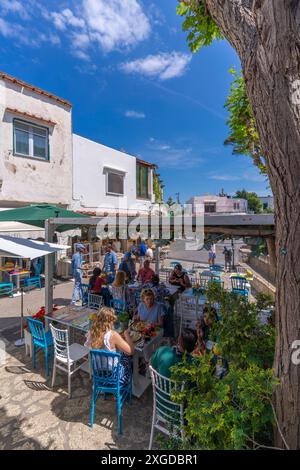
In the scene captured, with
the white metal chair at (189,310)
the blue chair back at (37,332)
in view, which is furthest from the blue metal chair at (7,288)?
the white metal chair at (189,310)

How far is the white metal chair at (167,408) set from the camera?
9.12ft

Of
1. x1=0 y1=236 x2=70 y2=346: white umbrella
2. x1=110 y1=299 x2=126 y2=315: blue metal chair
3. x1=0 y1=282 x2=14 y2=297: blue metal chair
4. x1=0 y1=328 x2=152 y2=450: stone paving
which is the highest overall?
x1=0 y1=236 x2=70 y2=346: white umbrella

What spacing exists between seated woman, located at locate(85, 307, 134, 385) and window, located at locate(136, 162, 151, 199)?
1597 cm

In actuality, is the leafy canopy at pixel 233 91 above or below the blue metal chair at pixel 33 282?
above

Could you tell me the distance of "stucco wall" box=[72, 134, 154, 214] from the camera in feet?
45.3

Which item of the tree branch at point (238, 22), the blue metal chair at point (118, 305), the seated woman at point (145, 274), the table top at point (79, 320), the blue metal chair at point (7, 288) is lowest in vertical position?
the blue metal chair at point (7, 288)

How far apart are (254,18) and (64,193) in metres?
12.3

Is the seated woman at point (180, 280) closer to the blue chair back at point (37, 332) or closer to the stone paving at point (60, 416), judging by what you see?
the stone paving at point (60, 416)

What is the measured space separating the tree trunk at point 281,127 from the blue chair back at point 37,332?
4.10 meters

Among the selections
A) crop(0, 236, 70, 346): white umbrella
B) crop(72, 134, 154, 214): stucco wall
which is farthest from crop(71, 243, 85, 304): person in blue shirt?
crop(72, 134, 154, 214): stucco wall

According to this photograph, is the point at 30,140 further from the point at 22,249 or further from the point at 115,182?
the point at 22,249

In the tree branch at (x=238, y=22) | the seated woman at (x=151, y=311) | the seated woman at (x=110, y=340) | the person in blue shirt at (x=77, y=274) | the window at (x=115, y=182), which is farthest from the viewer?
the window at (x=115, y=182)

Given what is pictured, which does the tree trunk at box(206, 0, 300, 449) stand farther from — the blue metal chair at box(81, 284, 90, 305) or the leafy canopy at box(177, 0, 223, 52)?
the blue metal chair at box(81, 284, 90, 305)

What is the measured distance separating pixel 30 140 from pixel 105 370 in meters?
11.6
